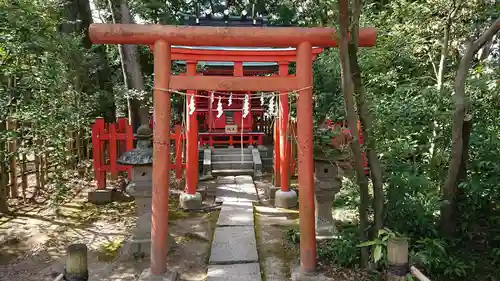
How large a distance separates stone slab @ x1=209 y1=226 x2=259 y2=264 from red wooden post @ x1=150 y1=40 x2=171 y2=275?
94 cm

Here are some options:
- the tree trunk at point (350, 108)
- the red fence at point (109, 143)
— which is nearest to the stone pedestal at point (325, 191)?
the tree trunk at point (350, 108)

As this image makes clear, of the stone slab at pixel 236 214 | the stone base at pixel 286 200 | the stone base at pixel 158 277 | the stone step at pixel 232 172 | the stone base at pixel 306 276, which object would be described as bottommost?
the stone base at pixel 306 276

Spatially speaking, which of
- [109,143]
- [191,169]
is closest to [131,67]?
[109,143]

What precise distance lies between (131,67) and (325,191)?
6612 mm

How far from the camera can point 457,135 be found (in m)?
4.31

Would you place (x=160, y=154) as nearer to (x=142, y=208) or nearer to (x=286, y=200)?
(x=142, y=208)

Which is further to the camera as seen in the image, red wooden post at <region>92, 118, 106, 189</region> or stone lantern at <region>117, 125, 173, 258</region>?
red wooden post at <region>92, 118, 106, 189</region>

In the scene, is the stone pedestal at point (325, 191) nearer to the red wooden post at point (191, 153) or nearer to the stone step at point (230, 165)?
the red wooden post at point (191, 153)

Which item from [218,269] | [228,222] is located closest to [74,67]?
[228,222]

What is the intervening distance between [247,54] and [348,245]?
130 inches

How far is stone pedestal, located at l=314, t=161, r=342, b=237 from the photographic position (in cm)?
577

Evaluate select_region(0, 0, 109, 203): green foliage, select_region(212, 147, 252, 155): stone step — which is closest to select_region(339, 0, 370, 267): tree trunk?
select_region(0, 0, 109, 203): green foliage

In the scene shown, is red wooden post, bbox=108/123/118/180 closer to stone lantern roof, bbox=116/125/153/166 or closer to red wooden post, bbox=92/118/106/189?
red wooden post, bbox=92/118/106/189

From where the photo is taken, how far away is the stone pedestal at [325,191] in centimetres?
577
